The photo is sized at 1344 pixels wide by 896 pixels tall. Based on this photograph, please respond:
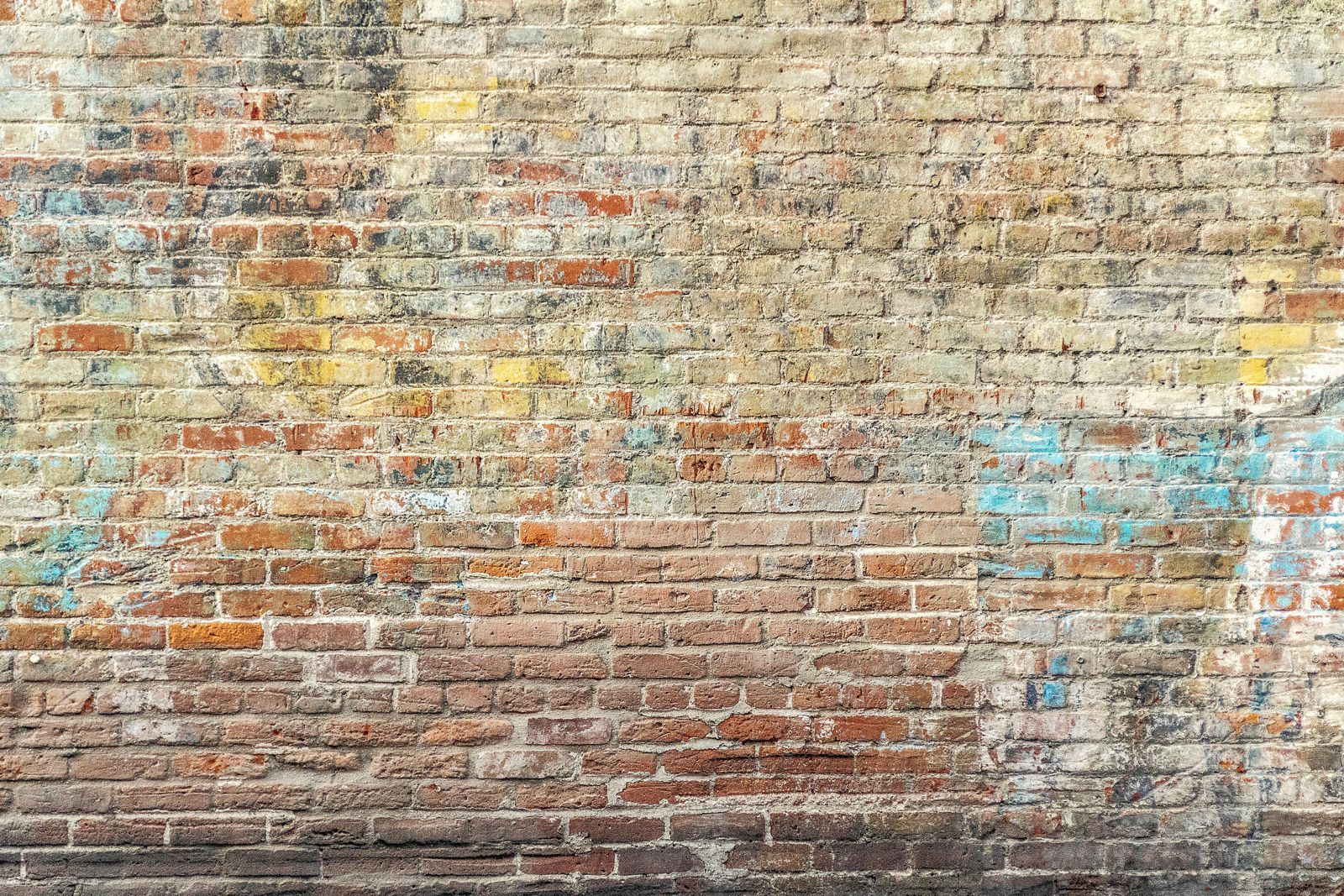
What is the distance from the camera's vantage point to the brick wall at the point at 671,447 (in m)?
2.15

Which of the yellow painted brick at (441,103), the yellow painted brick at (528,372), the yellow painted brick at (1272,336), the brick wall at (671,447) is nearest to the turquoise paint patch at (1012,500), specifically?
the brick wall at (671,447)

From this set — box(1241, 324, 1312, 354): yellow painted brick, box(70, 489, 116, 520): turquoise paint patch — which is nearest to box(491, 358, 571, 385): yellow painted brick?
box(70, 489, 116, 520): turquoise paint patch

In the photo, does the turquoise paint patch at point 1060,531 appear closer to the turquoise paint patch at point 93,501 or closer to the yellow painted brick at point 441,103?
the yellow painted brick at point 441,103

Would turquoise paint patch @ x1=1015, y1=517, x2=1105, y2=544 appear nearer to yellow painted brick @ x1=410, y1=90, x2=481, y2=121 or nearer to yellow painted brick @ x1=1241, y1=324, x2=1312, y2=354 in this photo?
yellow painted brick @ x1=1241, y1=324, x2=1312, y2=354

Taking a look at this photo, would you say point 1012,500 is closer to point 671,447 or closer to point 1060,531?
point 1060,531

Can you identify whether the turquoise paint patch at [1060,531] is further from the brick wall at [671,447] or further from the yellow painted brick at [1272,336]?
the yellow painted brick at [1272,336]

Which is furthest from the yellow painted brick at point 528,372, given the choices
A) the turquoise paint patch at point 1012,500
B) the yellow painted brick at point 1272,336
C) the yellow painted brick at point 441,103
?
the yellow painted brick at point 1272,336

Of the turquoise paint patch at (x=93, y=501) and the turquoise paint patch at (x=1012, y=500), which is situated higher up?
the turquoise paint patch at (x=1012, y=500)

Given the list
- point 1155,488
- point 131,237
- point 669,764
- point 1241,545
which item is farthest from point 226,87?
point 1241,545

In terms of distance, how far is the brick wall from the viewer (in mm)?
2148

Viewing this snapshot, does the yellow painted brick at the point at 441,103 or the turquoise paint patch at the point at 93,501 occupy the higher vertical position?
the yellow painted brick at the point at 441,103

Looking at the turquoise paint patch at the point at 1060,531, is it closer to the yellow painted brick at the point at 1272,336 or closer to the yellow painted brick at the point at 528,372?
the yellow painted brick at the point at 1272,336

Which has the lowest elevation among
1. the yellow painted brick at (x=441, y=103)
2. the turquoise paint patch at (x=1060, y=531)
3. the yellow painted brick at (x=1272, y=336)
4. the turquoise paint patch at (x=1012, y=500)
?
the turquoise paint patch at (x=1060, y=531)

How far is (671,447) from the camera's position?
7.15 feet
